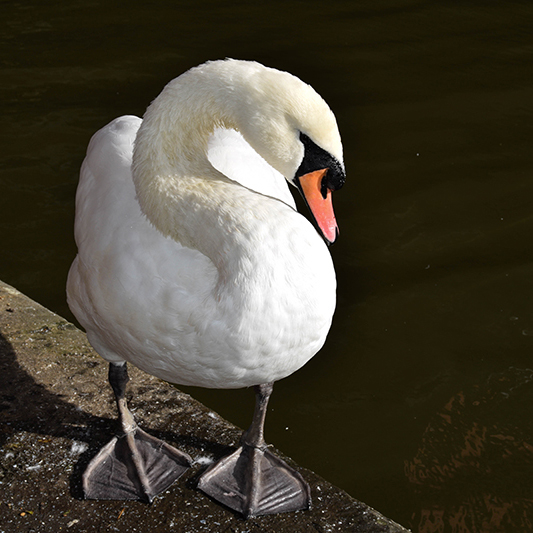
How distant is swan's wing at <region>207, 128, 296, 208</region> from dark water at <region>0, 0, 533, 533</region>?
1486mm

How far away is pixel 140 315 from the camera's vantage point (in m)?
2.44

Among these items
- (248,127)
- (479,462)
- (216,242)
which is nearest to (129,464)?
(216,242)

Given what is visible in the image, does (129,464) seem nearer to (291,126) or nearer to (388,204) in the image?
(291,126)

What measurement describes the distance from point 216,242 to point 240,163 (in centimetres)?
74

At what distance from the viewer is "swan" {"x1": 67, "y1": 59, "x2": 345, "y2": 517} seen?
91.7 inches

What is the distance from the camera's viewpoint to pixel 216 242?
2.38 m

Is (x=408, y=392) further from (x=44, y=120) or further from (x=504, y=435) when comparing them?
(x=44, y=120)

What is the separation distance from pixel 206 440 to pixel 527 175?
3844mm

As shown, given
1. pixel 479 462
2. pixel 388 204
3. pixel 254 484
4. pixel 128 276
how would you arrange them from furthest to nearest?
pixel 388 204
pixel 479 462
pixel 254 484
pixel 128 276

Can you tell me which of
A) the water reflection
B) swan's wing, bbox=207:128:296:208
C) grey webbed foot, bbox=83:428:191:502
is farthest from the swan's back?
the water reflection

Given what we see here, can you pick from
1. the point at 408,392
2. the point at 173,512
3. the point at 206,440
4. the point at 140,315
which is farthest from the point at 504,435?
the point at 140,315

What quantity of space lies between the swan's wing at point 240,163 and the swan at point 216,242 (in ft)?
1.22

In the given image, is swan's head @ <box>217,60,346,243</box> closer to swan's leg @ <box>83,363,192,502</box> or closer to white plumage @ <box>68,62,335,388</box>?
white plumage @ <box>68,62,335,388</box>

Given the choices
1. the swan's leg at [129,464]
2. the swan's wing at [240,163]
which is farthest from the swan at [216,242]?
the swan's leg at [129,464]
